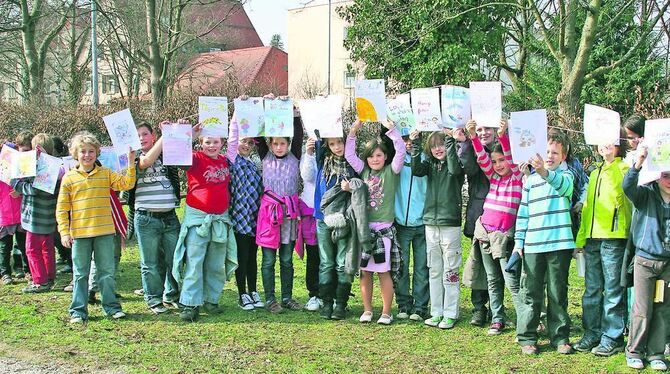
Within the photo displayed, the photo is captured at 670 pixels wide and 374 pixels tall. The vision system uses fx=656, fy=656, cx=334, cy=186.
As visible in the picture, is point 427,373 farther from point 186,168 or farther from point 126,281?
point 126,281

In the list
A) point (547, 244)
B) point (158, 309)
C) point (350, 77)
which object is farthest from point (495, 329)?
point (350, 77)

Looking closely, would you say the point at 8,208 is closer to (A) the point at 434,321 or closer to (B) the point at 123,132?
(B) the point at 123,132

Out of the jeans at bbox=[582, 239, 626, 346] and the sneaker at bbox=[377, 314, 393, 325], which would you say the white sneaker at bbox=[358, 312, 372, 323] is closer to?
the sneaker at bbox=[377, 314, 393, 325]

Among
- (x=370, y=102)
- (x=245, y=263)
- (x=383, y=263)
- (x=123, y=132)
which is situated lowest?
(x=245, y=263)

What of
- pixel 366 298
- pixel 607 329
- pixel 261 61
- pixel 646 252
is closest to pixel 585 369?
pixel 607 329

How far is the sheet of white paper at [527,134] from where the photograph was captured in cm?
529

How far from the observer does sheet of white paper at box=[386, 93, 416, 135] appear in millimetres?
6125

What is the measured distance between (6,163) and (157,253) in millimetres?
2312

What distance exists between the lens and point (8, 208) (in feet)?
25.2

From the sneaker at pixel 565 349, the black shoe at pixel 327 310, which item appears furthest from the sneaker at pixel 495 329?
the black shoe at pixel 327 310

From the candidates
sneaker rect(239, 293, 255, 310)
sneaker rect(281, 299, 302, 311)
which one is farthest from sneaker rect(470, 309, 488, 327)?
sneaker rect(239, 293, 255, 310)

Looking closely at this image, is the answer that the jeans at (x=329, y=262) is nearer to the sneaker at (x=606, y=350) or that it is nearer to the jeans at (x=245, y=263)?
the jeans at (x=245, y=263)

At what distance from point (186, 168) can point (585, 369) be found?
3901mm

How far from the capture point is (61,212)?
6062 mm
